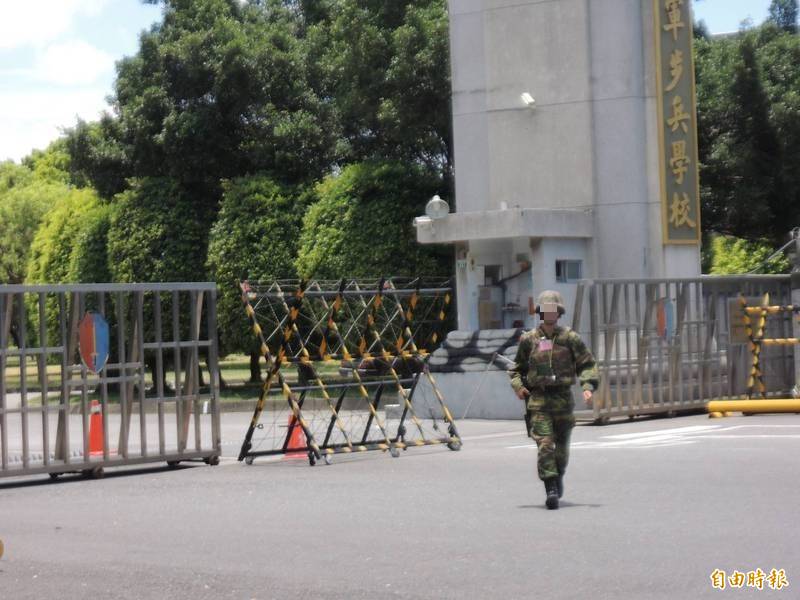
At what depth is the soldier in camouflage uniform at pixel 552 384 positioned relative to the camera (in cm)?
1259

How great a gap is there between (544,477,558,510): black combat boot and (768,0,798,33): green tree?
1173 inches

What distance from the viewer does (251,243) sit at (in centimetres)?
3769

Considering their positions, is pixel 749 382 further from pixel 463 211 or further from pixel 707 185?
pixel 707 185

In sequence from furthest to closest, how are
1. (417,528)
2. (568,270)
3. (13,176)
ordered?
(13,176) → (568,270) → (417,528)

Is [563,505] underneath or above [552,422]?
underneath

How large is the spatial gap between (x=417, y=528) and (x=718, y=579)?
11.1 ft

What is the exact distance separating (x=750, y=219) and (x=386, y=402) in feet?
33.5

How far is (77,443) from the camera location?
23547 millimetres

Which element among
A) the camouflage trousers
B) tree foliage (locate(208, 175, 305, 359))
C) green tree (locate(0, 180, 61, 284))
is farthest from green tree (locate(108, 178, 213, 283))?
green tree (locate(0, 180, 61, 284))

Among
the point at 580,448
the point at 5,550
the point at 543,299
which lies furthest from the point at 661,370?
the point at 5,550

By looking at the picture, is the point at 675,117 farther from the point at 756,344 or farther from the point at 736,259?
the point at 736,259

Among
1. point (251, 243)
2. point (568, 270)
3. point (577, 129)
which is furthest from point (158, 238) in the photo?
point (577, 129)

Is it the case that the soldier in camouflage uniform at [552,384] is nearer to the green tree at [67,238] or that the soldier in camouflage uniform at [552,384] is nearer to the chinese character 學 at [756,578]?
the chinese character 學 at [756,578]

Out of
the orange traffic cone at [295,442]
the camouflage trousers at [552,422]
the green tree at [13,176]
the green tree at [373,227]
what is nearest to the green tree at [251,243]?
the green tree at [373,227]
